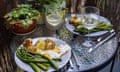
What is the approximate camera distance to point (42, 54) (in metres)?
1.25

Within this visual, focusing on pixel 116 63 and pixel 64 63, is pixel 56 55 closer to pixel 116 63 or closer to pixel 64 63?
pixel 64 63

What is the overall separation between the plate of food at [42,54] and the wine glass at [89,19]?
146 millimetres

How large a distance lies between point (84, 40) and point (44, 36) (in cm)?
26

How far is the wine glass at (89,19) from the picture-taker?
1390mm

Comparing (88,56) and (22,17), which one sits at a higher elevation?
(22,17)

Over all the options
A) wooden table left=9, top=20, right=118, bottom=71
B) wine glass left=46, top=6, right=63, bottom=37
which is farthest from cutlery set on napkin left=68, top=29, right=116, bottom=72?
wine glass left=46, top=6, right=63, bottom=37

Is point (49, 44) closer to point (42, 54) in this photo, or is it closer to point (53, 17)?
point (42, 54)

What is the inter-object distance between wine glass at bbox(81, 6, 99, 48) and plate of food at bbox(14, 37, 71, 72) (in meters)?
0.15

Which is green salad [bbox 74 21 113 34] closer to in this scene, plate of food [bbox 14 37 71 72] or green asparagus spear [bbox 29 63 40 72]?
plate of food [bbox 14 37 71 72]

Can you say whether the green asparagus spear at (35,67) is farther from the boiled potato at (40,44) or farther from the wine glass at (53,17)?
the wine glass at (53,17)

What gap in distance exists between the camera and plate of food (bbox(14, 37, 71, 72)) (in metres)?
1.19

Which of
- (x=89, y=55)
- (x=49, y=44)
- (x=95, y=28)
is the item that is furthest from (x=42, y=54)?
(x=95, y=28)

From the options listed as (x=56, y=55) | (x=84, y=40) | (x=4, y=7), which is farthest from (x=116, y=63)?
(x=4, y=7)

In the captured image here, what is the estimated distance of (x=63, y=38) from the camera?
4.72ft
